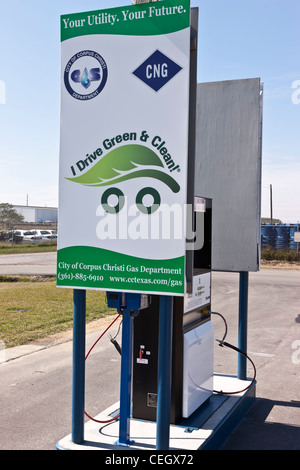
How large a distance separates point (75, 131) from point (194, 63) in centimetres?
99

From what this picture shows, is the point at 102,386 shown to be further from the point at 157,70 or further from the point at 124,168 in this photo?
the point at 157,70

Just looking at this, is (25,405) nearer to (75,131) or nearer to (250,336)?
(75,131)

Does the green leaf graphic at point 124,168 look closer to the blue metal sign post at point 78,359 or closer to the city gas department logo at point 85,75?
the city gas department logo at point 85,75

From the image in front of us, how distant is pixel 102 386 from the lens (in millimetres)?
6516

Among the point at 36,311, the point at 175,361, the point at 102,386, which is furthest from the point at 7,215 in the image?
the point at 175,361

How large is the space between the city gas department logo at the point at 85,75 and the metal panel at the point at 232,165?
234 centimetres

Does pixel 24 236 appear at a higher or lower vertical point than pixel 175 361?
higher

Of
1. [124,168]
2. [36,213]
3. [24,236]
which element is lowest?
[24,236]

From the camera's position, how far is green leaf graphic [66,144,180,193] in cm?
361

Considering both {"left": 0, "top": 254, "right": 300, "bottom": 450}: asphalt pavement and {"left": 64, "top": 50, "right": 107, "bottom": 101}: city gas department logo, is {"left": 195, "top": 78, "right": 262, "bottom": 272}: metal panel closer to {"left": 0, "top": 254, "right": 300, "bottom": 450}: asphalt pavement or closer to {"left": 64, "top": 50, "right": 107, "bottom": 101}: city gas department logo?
{"left": 0, "top": 254, "right": 300, "bottom": 450}: asphalt pavement

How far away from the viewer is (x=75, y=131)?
12.9 ft

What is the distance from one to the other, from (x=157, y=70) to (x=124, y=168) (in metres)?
0.70

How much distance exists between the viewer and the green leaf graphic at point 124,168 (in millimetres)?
3607

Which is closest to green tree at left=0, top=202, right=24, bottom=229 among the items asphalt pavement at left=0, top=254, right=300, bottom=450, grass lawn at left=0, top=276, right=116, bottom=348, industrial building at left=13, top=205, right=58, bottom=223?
industrial building at left=13, top=205, right=58, bottom=223
